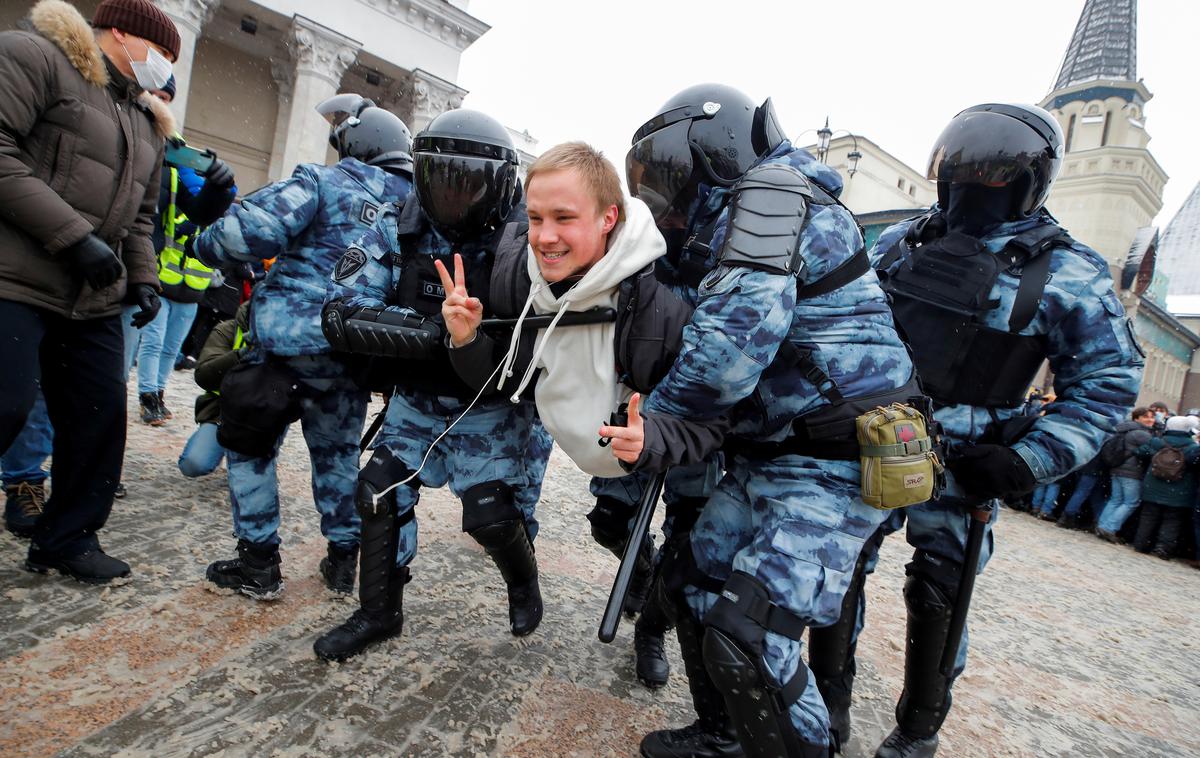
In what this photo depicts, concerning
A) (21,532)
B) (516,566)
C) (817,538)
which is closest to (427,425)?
(516,566)

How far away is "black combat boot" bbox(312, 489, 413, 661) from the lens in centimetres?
237

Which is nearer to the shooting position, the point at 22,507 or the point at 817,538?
the point at 817,538

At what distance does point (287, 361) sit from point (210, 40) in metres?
22.5

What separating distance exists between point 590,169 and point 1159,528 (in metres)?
9.58

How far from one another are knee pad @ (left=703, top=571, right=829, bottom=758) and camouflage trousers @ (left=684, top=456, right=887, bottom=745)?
0.08 ft

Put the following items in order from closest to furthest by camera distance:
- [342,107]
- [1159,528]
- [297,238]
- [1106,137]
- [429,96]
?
1. [297,238]
2. [342,107]
3. [1159,528]
4. [429,96]
5. [1106,137]

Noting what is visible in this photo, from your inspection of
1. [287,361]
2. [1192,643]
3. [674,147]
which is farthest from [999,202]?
[1192,643]

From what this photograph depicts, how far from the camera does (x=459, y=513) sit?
432cm

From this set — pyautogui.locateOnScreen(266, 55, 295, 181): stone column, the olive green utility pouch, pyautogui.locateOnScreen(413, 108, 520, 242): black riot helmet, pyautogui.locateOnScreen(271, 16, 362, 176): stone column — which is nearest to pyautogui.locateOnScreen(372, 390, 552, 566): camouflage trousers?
pyautogui.locateOnScreen(413, 108, 520, 242): black riot helmet

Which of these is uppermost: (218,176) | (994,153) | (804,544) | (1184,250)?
(1184,250)

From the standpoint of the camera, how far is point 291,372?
2750mm

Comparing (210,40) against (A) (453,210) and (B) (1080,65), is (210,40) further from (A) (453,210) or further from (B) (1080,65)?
(B) (1080,65)

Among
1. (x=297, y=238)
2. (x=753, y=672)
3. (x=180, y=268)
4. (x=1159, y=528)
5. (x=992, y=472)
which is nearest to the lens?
(x=753, y=672)

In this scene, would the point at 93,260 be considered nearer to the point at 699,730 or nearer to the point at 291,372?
the point at 291,372
